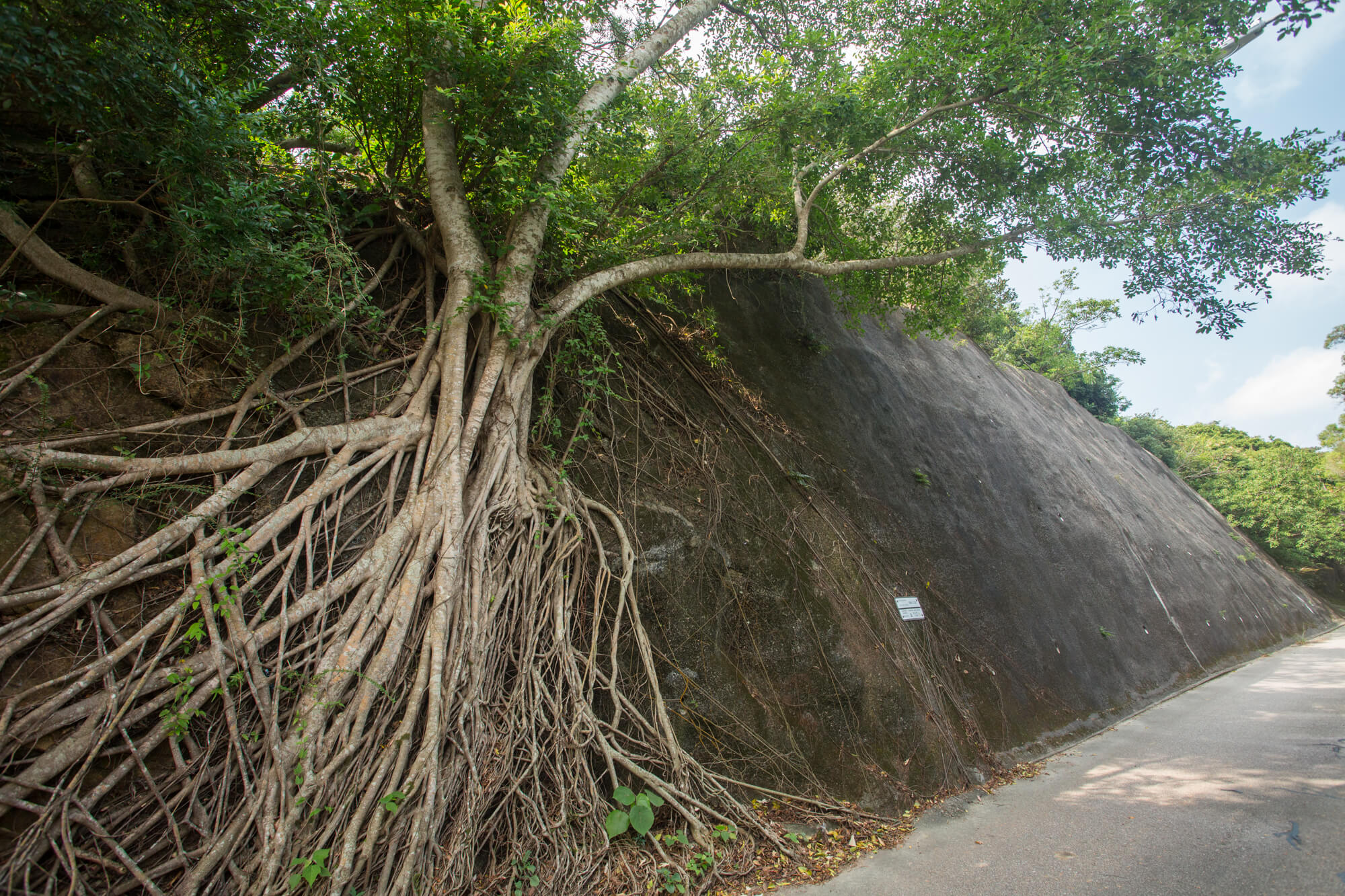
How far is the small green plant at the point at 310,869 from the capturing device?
2219 millimetres

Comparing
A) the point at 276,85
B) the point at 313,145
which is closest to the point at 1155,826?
the point at 313,145

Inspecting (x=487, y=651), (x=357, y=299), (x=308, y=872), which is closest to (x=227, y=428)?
(x=357, y=299)

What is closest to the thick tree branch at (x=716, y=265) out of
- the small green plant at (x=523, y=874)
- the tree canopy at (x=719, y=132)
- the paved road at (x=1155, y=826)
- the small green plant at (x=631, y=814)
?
the tree canopy at (x=719, y=132)

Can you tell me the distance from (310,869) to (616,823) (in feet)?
4.40

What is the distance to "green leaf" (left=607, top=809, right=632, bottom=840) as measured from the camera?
2969mm

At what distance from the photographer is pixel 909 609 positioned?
18.0 ft

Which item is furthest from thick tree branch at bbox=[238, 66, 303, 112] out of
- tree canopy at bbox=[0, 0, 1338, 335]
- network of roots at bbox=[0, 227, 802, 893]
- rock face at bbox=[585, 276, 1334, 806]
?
rock face at bbox=[585, 276, 1334, 806]

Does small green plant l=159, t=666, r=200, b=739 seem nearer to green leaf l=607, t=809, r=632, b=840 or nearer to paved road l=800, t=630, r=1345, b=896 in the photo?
green leaf l=607, t=809, r=632, b=840

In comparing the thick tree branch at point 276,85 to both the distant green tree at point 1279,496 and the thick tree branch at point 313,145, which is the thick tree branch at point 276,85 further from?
the distant green tree at point 1279,496

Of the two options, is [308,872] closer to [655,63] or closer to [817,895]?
[817,895]

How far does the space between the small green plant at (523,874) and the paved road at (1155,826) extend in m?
1.42

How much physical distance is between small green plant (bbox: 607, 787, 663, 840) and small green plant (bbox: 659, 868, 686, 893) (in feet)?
0.63

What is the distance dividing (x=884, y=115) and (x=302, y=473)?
18.3ft

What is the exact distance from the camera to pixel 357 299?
3596 millimetres
